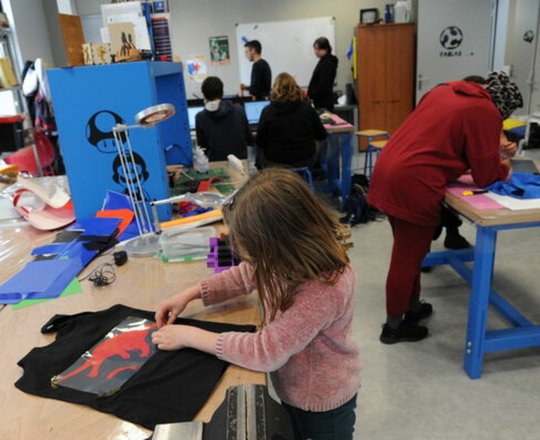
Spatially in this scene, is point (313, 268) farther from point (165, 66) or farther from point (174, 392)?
point (165, 66)

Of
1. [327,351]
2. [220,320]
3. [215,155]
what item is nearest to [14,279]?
[220,320]

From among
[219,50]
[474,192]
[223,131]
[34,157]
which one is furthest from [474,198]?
[219,50]

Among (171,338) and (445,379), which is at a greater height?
(171,338)

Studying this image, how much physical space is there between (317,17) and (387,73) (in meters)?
1.23

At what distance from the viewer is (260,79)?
5309 millimetres

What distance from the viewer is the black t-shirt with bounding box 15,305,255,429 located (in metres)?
0.82

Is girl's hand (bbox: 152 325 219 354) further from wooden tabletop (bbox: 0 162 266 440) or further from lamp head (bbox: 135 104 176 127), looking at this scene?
lamp head (bbox: 135 104 176 127)

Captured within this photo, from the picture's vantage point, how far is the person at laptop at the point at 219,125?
3.55 meters

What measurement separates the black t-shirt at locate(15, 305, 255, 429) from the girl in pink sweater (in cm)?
4

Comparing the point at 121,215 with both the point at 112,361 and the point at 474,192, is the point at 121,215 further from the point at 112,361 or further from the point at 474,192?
the point at 474,192

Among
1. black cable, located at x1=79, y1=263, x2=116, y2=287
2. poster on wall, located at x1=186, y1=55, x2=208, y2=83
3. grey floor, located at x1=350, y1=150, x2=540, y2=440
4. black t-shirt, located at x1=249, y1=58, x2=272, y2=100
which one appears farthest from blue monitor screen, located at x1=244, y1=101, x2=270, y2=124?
black cable, located at x1=79, y1=263, x2=116, y2=287

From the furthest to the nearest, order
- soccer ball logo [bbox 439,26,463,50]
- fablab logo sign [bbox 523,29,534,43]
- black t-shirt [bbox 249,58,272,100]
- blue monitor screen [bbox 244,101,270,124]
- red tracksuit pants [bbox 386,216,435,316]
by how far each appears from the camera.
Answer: soccer ball logo [bbox 439,26,463,50]
black t-shirt [bbox 249,58,272,100]
fablab logo sign [bbox 523,29,534,43]
blue monitor screen [bbox 244,101,270,124]
red tracksuit pants [bbox 386,216,435,316]

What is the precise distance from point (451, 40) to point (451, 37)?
4 cm

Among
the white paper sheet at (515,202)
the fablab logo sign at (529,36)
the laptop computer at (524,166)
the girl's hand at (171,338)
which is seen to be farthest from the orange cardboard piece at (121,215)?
the fablab logo sign at (529,36)
